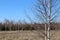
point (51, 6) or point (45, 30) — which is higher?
point (51, 6)

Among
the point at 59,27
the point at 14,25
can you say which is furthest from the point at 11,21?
the point at 59,27

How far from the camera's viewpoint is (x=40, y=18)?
6.81m

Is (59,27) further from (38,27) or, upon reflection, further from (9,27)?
(9,27)

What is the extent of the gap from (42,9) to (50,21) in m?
0.56

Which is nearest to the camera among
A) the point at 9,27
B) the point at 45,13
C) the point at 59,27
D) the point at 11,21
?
the point at 45,13

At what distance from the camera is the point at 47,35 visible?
7.20 m

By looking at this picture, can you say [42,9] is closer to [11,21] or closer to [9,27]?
[9,27]

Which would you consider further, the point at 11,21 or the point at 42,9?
the point at 11,21

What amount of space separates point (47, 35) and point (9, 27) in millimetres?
47437

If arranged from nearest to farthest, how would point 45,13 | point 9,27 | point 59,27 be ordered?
point 45,13 → point 59,27 → point 9,27

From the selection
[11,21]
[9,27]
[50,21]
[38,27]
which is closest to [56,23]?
[50,21]

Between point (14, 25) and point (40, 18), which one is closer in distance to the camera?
point (40, 18)

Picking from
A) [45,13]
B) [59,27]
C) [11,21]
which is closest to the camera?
[45,13]

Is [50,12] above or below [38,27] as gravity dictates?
above
